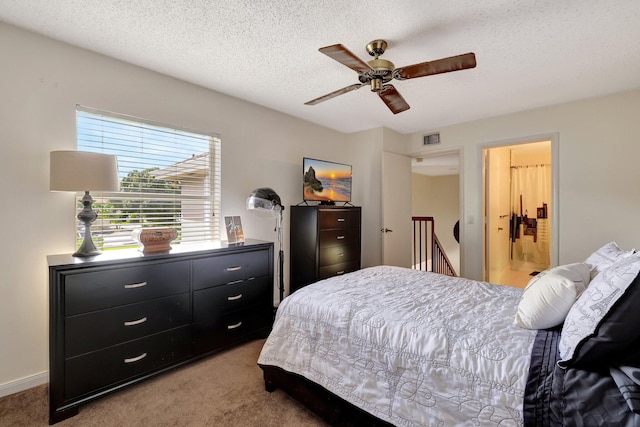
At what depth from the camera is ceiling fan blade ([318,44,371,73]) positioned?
1.65 metres

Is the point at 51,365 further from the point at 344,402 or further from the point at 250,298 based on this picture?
the point at 344,402

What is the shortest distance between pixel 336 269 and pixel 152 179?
7.49 ft

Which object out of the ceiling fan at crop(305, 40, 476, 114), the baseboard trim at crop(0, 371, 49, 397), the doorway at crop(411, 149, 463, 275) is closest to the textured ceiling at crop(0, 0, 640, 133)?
the ceiling fan at crop(305, 40, 476, 114)

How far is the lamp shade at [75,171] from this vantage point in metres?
1.82

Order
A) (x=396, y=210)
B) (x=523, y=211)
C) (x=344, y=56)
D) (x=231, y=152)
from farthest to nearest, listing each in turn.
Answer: (x=523, y=211) < (x=396, y=210) < (x=231, y=152) < (x=344, y=56)

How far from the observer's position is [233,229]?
284cm

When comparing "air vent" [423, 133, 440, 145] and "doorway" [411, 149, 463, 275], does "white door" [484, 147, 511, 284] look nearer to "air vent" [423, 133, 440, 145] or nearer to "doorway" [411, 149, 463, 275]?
"air vent" [423, 133, 440, 145]

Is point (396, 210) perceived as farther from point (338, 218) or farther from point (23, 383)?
point (23, 383)

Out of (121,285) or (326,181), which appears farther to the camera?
(326,181)

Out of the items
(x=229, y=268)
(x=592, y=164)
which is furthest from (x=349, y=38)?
(x=592, y=164)

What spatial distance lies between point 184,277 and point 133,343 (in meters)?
0.52

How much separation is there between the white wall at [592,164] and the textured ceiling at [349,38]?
272mm

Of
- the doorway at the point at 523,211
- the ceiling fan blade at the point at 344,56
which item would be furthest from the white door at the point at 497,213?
the ceiling fan blade at the point at 344,56

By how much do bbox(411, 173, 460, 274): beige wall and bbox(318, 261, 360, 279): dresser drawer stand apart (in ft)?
14.7
